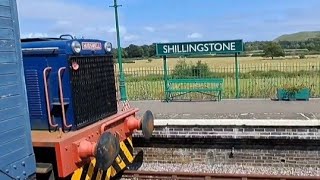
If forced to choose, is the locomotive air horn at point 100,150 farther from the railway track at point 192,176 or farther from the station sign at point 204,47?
the station sign at point 204,47

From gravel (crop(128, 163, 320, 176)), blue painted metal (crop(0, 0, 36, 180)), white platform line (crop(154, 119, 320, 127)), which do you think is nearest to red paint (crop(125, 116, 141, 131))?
white platform line (crop(154, 119, 320, 127))

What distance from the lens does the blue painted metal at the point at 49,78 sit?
466 cm

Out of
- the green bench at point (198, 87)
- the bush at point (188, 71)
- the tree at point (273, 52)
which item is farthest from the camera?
the tree at point (273, 52)

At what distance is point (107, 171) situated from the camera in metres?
5.61

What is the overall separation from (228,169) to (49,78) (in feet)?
12.8

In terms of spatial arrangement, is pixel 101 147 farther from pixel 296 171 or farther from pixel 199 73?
pixel 199 73

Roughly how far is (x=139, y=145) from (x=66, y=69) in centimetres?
322

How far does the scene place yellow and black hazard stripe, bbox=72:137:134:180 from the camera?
188 inches

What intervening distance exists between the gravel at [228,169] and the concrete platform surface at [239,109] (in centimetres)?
251

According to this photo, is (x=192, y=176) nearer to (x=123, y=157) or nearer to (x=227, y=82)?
(x=123, y=157)

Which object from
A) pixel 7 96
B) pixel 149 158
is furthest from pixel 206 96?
pixel 7 96

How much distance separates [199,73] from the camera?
15.8 meters

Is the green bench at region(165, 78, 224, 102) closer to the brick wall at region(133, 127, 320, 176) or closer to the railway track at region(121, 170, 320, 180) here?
the brick wall at region(133, 127, 320, 176)

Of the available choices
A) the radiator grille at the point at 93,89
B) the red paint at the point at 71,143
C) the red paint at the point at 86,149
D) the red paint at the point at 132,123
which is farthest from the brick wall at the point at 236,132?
the red paint at the point at 86,149
